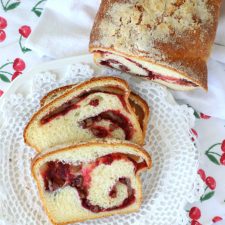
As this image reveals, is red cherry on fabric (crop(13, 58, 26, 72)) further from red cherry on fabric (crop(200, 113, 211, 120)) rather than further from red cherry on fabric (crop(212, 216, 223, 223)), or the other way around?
red cherry on fabric (crop(212, 216, 223, 223))

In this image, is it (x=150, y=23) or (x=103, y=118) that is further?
(x=103, y=118)

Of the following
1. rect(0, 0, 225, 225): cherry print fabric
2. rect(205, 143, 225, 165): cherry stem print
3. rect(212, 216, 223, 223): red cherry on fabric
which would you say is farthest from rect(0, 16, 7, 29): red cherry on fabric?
rect(212, 216, 223, 223): red cherry on fabric

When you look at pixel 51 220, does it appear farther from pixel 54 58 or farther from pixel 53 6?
pixel 53 6

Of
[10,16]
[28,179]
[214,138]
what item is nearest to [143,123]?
[214,138]

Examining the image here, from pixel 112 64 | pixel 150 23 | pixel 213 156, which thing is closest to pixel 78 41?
pixel 112 64

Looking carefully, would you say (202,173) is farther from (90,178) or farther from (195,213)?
(90,178)

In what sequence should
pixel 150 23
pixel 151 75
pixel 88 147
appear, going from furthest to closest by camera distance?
pixel 151 75 → pixel 88 147 → pixel 150 23
